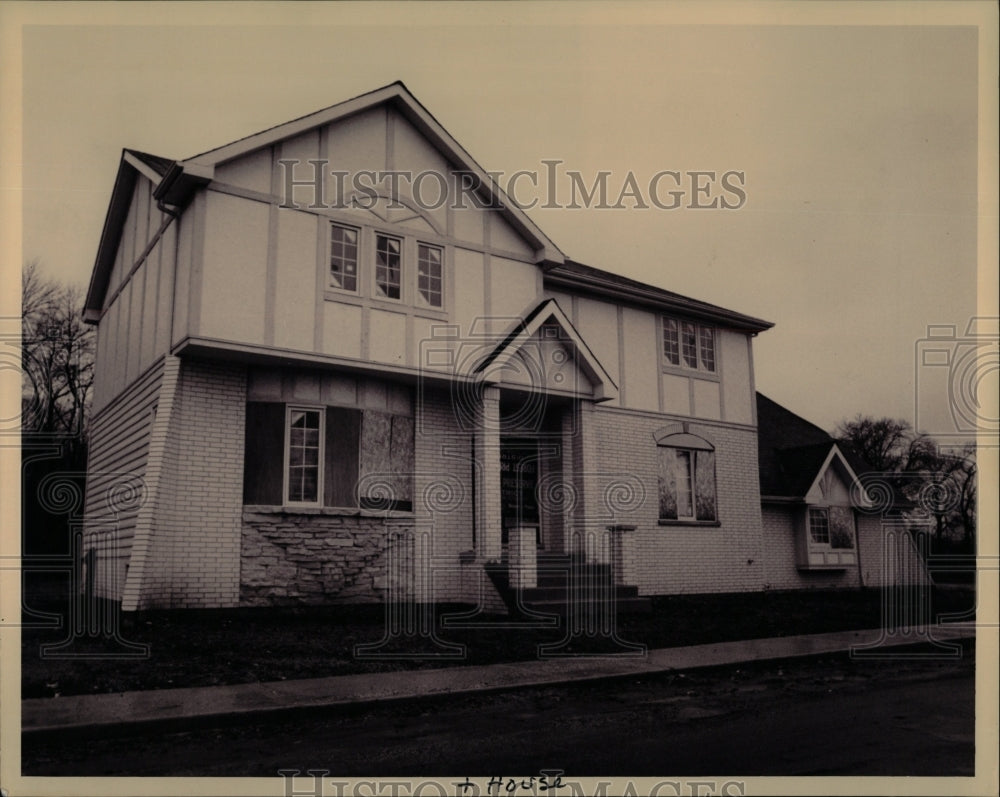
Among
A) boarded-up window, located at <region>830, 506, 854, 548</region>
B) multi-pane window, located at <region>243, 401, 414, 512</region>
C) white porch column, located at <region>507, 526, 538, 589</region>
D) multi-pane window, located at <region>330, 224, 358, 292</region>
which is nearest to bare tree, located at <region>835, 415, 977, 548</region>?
boarded-up window, located at <region>830, 506, 854, 548</region>

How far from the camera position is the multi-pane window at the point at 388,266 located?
46.5 feet

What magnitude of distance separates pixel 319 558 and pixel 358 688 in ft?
16.1

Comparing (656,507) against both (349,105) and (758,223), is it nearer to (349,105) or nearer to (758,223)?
(758,223)

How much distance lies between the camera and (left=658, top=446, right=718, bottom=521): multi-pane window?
1814 centimetres

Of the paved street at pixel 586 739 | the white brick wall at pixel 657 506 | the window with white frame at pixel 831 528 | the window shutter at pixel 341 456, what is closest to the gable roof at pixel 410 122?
the white brick wall at pixel 657 506

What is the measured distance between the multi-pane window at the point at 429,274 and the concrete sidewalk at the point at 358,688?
20.6 feet

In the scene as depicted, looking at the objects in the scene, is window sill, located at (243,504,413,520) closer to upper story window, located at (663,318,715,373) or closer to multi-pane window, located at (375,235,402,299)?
multi-pane window, located at (375,235,402,299)

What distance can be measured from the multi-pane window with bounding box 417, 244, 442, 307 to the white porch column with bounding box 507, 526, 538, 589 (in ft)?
12.9

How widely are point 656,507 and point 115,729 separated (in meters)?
12.3

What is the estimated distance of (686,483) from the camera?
60.6ft

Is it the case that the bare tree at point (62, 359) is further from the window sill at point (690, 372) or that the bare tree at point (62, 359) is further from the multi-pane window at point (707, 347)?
the multi-pane window at point (707, 347)

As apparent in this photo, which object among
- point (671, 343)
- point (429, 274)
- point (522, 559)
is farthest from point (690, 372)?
point (429, 274)

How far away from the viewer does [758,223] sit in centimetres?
1130

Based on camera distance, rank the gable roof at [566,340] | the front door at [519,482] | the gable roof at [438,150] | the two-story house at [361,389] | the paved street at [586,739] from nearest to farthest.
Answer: the paved street at [586,739]
the gable roof at [438,150]
the two-story house at [361,389]
the gable roof at [566,340]
the front door at [519,482]
